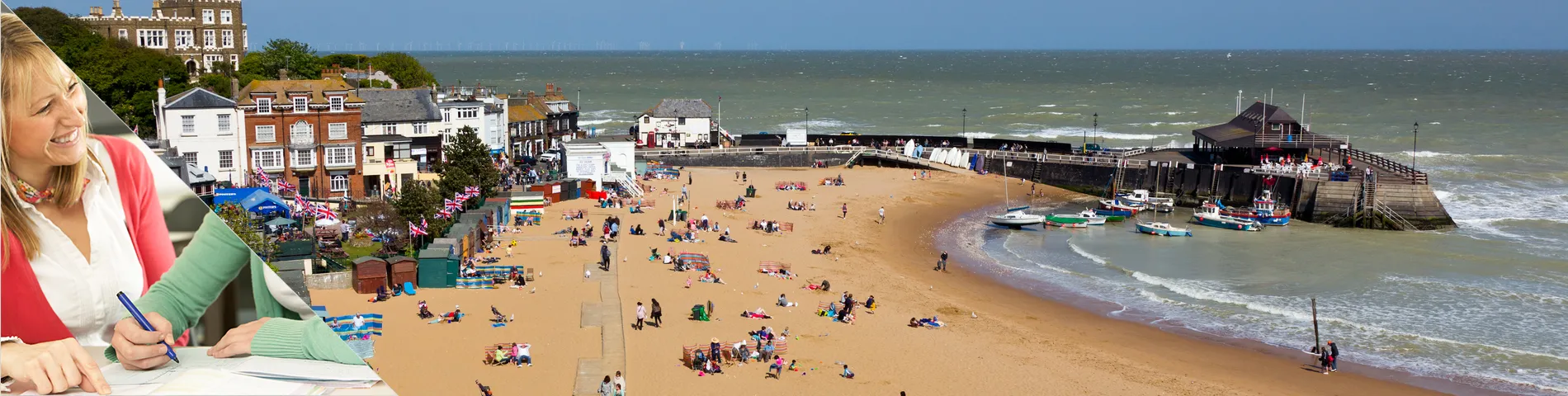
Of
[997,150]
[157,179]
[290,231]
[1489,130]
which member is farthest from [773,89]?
[157,179]

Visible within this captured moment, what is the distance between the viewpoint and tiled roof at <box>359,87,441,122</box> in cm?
5797

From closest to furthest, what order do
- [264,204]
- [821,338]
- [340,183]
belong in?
[821,338] < [264,204] < [340,183]

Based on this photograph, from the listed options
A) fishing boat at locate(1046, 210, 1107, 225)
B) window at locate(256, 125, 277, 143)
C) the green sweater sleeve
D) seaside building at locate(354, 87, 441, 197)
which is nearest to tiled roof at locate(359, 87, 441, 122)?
seaside building at locate(354, 87, 441, 197)

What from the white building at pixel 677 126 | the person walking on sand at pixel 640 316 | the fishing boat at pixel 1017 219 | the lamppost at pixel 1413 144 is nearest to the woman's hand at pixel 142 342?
the person walking on sand at pixel 640 316

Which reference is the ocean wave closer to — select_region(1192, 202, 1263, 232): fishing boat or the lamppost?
the lamppost

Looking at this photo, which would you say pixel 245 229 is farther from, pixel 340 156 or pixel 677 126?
pixel 677 126

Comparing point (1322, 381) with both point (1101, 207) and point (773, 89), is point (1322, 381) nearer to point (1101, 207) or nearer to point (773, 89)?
point (1101, 207)

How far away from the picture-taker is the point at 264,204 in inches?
1469

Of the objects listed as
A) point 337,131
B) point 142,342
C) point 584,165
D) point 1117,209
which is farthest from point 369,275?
point 1117,209

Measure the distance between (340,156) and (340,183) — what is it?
118cm

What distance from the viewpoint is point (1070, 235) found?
1965 inches

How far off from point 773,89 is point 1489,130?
102 m

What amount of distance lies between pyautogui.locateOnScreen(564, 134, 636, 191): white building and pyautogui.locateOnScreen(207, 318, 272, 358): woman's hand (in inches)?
1905

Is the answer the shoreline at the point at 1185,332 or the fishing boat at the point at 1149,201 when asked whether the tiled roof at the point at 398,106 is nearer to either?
the shoreline at the point at 1185,332
